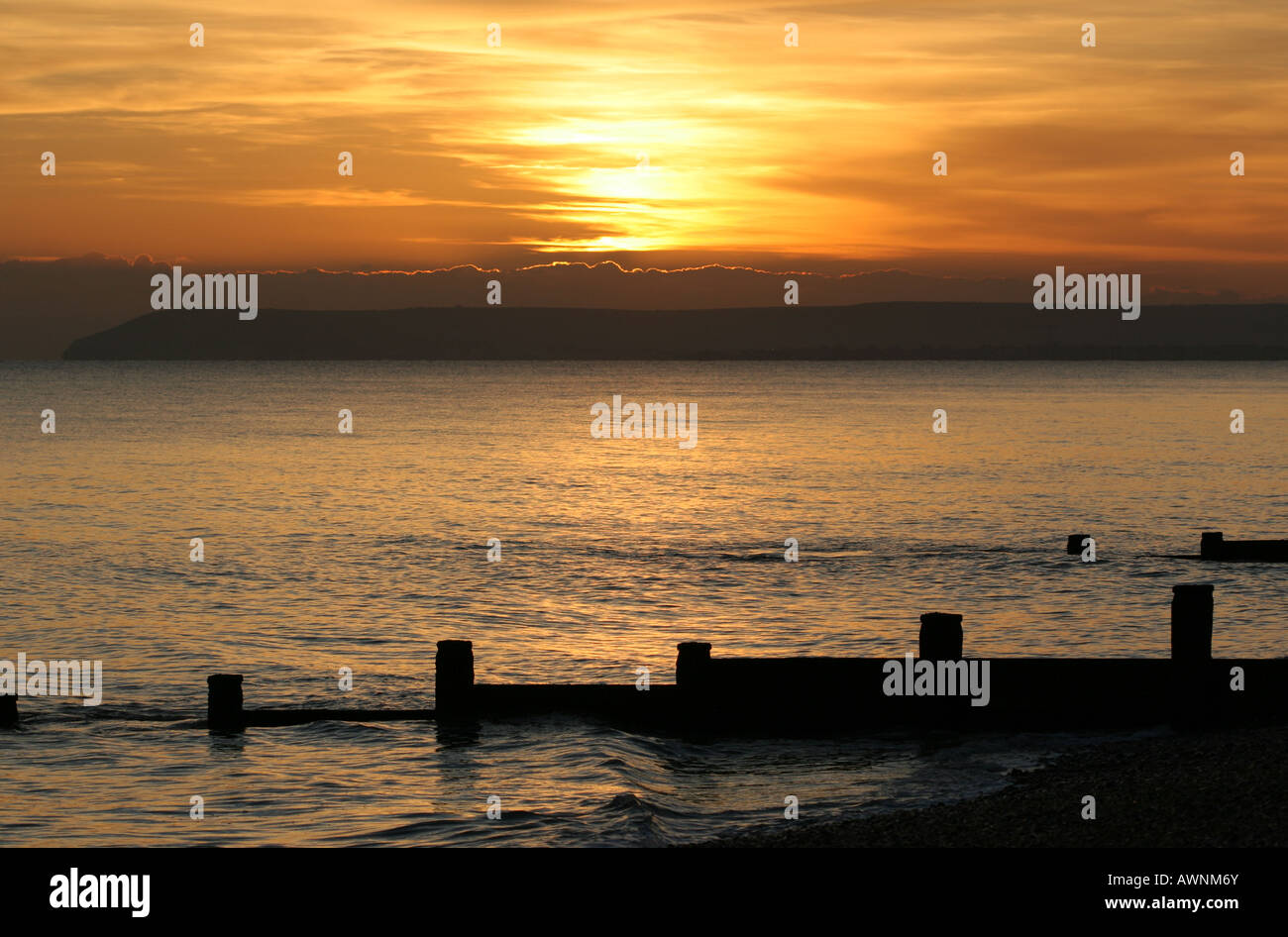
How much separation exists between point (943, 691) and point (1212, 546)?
22391 mm

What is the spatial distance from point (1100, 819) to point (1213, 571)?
26244 mm

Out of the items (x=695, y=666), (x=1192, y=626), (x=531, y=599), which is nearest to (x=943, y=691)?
(x=695, y=666)

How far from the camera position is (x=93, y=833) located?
53.8 feet

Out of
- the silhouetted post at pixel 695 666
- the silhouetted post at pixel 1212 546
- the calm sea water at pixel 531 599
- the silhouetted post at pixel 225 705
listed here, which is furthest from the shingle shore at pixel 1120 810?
the silhouetted post at pixel 1212 546

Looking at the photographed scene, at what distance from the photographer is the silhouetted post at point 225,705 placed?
20016 millimetres

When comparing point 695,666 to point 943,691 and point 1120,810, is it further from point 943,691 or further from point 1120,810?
point 1120,810

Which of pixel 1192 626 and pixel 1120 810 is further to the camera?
pixel 1192 626

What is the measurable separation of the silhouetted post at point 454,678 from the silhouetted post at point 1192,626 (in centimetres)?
1013

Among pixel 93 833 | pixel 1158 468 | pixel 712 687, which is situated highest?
pixel 1158 468

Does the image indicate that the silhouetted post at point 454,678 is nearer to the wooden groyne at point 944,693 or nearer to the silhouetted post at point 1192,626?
the wooden groyne at point 944,693

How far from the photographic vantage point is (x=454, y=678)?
19.5 meters
